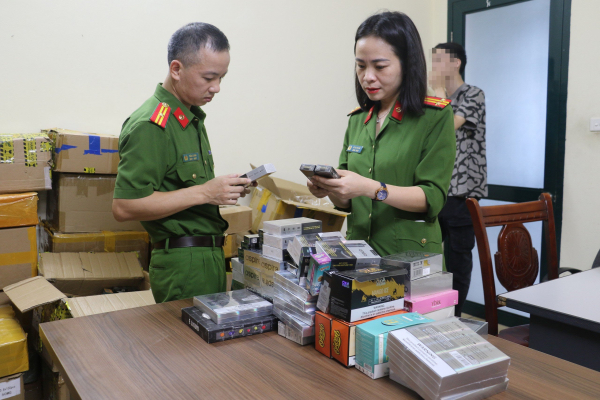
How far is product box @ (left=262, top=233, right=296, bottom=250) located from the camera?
4.16ft

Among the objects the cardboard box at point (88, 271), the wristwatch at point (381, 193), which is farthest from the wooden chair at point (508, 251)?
the cardboard box at point (88, 271)

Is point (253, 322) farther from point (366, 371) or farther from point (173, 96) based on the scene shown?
point (173, 96)

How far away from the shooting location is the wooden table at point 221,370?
928 millimetres

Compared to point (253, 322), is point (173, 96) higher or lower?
higher

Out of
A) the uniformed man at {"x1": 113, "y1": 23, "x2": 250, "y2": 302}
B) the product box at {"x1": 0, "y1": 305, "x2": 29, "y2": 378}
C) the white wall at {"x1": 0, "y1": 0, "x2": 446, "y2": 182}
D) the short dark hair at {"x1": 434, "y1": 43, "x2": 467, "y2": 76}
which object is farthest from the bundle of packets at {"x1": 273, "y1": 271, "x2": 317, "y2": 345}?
the short dark hair at {"x1": 434, "y1": 43, "x2": 467, "y2": 76}

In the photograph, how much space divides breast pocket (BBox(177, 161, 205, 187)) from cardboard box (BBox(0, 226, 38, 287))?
42.7 inches

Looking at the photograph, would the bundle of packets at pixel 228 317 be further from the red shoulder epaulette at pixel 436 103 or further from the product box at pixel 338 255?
the red shoulder epaulette at pixel 436 103

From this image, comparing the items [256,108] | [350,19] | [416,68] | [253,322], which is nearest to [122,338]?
[253,322]

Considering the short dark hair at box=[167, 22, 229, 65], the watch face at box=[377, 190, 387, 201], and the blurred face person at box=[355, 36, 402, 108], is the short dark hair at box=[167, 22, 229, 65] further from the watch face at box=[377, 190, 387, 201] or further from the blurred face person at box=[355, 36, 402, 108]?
the watch face at box=[377, 190, 387, 201]

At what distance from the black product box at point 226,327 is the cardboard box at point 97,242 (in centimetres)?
133

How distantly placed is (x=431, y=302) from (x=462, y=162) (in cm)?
200

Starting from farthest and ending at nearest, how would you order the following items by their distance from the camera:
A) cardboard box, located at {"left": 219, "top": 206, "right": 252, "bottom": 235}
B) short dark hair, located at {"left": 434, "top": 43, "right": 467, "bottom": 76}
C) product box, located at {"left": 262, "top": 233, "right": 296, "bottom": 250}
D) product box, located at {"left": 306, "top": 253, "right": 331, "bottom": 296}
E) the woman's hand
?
Answer: short dark hair, located at {"left": 434, "top": 43, "right": 467, "bottom": 76} < cardboard box, located at {"left": 219, "top": 206, "right": 252, "bottom": 235} < the woman's hand < product box, located at {"left": 262, "top": 233, "right": 296, "bottom": 250} < product box, located at {"left": 306, "top": 253, "right": 331, "bottom": 296}

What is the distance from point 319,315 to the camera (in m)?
1.09

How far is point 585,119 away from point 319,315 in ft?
9.22
